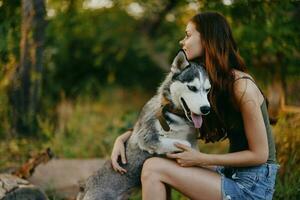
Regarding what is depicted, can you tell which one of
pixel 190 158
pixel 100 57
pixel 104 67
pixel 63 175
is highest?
pixel 190 158

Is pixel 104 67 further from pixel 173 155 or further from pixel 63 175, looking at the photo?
pixel 173 155

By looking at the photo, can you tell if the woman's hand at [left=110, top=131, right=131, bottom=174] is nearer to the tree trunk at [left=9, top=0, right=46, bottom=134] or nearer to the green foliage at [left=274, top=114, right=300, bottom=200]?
the green foliage at [left=274, top=114, right=300, bottom=200]

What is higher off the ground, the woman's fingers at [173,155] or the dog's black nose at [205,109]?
the dog's black nose at [205,109]

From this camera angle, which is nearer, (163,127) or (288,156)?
(163,127)

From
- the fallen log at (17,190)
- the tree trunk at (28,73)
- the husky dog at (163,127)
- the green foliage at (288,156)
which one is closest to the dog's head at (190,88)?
the husky dog at (163,127)

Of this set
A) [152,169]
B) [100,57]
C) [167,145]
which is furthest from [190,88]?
[100,57]

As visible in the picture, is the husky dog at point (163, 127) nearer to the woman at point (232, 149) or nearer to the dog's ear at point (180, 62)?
the dog's ear at point (180, 62)

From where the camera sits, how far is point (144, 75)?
1237 centimetres

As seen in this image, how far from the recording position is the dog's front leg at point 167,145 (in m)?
3.54

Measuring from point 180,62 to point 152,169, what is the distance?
744mm

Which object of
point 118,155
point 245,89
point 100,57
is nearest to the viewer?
point 245,89

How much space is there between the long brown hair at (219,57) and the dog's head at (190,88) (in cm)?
7

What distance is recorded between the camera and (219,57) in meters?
3.40

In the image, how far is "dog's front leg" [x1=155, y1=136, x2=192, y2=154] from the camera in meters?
3.54
